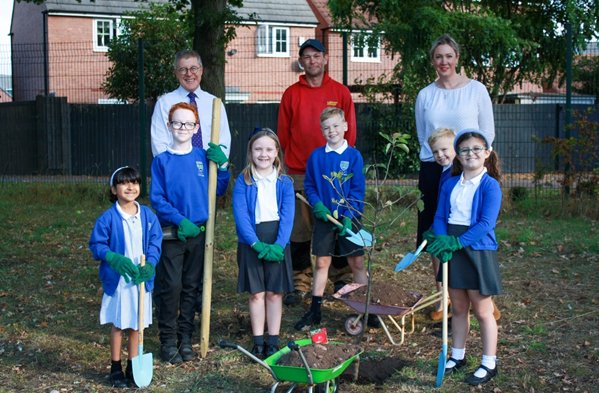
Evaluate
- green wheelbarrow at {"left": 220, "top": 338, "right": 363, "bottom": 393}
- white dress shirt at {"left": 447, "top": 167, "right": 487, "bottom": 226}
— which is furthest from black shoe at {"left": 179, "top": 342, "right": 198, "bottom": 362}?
white dress shirt at {"left": 447, "top": 167, "right": 487, "bottom": 226}

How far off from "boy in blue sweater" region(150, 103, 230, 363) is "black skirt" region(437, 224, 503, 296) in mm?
1737

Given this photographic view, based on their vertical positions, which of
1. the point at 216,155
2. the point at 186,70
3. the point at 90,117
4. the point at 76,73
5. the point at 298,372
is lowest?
the point at 298,372

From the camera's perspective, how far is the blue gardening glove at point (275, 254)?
3910 mm

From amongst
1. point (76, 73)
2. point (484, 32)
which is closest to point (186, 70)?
point (76, 73)

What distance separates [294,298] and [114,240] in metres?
2.17

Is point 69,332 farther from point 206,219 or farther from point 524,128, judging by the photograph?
point 524,128

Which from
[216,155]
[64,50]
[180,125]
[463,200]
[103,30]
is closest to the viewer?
[463,200]

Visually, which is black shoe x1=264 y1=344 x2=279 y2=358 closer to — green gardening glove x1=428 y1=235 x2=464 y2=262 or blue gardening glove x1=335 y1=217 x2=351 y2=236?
blue gardening glove x1=335 y1=217 x2=351 y2=236

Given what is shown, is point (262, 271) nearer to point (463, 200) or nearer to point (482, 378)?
point (463, 200)

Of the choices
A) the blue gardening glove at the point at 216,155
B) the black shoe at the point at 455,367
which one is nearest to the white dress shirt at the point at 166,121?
the blue gardening glove at the point at 216,155

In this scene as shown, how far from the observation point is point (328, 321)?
484 centimetres

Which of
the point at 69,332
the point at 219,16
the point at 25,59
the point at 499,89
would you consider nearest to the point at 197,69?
the point at 69,332

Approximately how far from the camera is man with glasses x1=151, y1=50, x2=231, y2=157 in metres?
4.48

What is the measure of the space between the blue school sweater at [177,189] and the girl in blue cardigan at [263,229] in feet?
0.95
